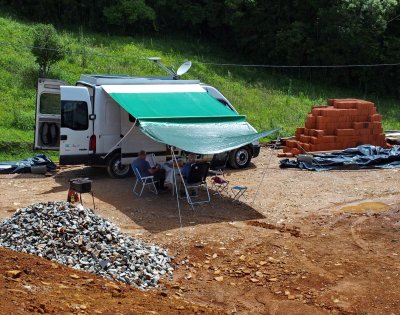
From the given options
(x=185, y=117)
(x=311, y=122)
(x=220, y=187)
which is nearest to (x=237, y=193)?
(x=220, y=187)

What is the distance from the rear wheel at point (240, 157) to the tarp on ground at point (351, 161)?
101 centimetres

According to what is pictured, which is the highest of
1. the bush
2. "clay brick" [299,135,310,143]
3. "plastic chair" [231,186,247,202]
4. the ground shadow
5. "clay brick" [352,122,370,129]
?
"clay brick" [352,122,370,129]

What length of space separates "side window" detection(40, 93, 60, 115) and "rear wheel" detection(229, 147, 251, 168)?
16.1ft

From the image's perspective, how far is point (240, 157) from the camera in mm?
18203

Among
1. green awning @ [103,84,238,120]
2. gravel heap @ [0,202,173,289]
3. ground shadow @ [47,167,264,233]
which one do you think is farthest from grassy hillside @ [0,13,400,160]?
gravel heap @ [0,202,173,289]

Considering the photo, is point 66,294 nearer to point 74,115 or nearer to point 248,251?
point 248,251

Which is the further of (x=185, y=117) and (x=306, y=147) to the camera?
(x=306, y=147)

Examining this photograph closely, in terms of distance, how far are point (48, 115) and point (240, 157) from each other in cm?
543

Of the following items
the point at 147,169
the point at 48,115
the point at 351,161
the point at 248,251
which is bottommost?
the point at 248,251

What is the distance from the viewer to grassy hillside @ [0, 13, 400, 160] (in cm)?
2150

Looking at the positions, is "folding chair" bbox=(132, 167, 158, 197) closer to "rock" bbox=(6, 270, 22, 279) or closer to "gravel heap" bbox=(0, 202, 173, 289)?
"gravel heap" bbox=(0, 202, 173, 289)

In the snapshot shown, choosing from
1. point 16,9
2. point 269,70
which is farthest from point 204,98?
point 16,9

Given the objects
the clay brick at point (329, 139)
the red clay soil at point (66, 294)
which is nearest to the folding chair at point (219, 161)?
the clay brick at point (329, 139)

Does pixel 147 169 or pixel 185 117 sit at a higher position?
pixel 185 117
